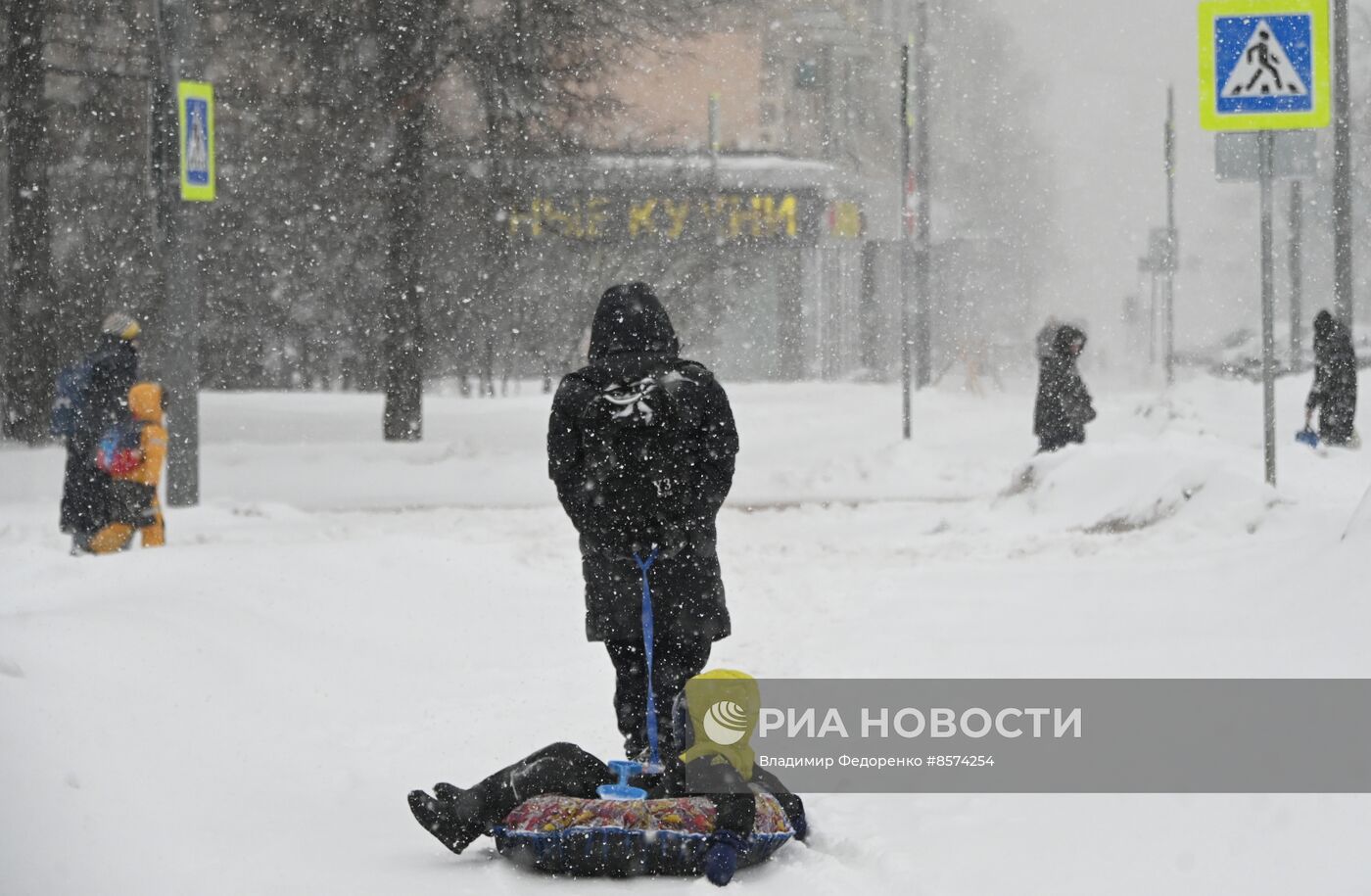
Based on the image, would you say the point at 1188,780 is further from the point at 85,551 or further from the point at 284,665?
the point at 85,551

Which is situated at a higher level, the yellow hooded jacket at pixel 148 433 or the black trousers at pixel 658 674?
the yellow hooded jacket at pixel 148 433

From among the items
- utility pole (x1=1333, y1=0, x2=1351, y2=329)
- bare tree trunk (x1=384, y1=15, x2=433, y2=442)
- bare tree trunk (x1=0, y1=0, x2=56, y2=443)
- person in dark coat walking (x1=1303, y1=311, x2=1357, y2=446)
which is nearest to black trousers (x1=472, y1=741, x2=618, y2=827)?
person in dark coat walking (x1=1303, y1=311, x2=1357, y2=446)

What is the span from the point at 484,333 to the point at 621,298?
22.1m

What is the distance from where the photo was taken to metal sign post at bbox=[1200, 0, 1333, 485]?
9398 mm

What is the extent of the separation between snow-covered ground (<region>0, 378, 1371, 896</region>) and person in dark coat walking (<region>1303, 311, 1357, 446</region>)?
5.00 ft

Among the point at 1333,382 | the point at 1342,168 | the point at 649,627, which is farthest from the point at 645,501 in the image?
the point at 1342,168

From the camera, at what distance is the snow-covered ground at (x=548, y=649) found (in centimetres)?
437

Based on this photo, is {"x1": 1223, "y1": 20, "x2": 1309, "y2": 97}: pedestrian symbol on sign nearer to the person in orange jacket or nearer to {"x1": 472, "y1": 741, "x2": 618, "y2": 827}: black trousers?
{"x1": 472, "y1": 741, "x2": 618, "y2": 827}: black trousers

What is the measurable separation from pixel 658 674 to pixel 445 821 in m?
0.81

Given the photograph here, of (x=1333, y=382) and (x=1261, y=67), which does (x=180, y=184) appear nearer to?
(x=1261, y=67)

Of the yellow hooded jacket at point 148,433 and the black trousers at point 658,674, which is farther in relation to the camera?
the yellow hooded jacket at point 148,433

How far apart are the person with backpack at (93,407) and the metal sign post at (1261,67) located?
6588mm

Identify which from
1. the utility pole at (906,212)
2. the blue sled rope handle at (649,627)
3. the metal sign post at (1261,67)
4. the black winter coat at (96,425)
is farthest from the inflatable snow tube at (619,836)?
the utility pole at (906,212)

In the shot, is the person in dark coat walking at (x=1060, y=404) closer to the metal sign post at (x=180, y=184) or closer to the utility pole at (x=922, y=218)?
the metal sign post at (x=180, y=184)
